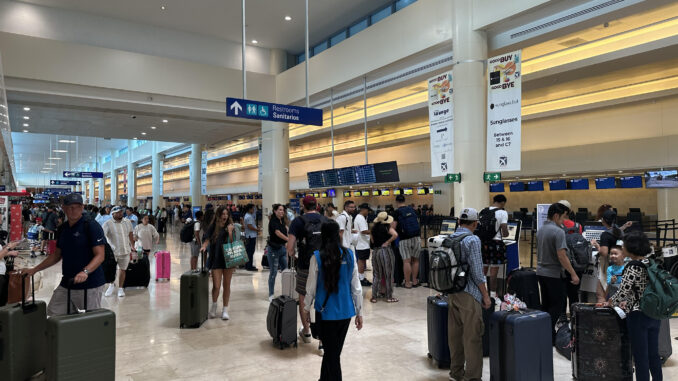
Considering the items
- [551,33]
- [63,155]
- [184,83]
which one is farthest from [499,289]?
[63,155]

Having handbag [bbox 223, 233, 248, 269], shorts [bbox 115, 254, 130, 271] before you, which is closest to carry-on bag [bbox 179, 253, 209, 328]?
handbag [bbox 223, 233, 248, 269]

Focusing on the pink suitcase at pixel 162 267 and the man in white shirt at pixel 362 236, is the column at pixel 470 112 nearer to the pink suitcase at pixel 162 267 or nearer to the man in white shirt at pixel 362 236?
the man in white shirt at pixel 362 236

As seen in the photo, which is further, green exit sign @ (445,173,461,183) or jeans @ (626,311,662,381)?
green exit sign @ (445,173,461,183)

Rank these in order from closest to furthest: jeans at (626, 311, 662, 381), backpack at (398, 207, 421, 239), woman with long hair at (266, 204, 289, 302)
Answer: jeans at (626, 311, 662, 381)
woman with long hair at (266, 204, 289, 302)
backpack at (398, 207, 421, 239)

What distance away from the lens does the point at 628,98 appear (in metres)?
12.1

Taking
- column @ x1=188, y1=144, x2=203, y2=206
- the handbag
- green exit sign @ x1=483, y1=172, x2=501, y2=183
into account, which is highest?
column @ x1=188, y1=144, x2=203, y2=206

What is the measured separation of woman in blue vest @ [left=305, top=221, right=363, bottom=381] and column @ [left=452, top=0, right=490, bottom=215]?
819cm

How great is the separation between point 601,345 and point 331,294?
7.87ft

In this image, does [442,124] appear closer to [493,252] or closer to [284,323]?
[493,252]

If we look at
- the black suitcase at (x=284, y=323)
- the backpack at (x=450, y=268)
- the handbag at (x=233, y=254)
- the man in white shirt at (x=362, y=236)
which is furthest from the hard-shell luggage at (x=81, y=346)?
the man in white shirt at (x=362, y=236)

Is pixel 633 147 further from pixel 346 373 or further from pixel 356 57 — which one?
pixel 346 373

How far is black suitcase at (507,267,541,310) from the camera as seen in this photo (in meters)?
4.99

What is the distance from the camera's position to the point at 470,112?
1084 cm

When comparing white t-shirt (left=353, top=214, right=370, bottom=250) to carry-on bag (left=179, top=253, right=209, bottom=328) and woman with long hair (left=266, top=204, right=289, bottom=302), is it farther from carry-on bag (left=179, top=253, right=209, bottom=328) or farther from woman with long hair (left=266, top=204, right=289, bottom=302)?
carry-on bag (left=179, top=253, right=209, bottom=328)
